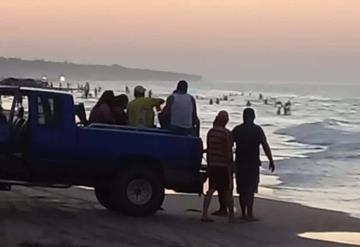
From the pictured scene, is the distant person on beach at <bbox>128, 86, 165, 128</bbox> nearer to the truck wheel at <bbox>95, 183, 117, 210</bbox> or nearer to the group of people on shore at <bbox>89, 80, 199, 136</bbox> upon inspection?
the group of people on shore at <bbox>89, 80, 199, 136</bbox>

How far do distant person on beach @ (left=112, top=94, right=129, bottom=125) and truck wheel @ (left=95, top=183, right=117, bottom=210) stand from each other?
50.3 inches

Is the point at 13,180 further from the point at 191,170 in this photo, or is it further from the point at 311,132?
the point at 311,132

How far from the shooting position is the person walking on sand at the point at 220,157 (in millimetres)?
15055

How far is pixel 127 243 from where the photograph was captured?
41.3 feet

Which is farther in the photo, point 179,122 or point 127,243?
point 179,122

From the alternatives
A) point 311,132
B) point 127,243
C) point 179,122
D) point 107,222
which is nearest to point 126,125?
point 179,122

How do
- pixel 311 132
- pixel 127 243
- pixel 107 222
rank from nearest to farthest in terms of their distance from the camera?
A: pixel 127 243 → pixel 107 222 → pixel 311 132

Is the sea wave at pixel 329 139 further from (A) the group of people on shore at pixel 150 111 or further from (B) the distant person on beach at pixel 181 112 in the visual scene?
(B) the distant person on beach at pixel 181 112

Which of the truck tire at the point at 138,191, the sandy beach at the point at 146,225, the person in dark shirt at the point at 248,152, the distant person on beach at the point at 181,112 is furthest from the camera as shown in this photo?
the distant person on beach at the point at 181,112

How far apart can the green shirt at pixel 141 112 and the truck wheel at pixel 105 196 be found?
1.33m

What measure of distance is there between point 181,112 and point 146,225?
227cm

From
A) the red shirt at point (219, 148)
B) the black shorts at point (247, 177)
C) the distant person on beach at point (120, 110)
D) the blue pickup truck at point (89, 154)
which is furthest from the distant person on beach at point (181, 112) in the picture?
the black shorts at point (247, 177)

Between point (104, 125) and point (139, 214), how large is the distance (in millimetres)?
1548

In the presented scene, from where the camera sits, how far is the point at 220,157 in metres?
15.0
